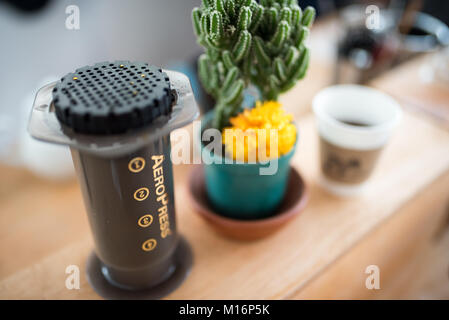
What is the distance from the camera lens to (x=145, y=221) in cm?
48

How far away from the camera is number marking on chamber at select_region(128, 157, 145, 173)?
1.41 ft

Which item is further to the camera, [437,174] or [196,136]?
[437,174]

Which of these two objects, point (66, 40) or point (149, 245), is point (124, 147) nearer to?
point (149, 245)

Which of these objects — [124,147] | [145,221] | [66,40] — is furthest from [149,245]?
[66,40]

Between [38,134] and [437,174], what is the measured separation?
732 millimetres

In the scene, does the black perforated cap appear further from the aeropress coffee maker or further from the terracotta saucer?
the terracotta saucer

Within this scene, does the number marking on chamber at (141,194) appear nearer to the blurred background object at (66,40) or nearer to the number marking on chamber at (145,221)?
the number marking on chamber at (145,221)

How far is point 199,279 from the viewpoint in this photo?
594mm

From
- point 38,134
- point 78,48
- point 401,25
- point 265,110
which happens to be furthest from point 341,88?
point 78,48

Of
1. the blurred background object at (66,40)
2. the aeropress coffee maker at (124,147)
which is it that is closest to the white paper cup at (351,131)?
the aeropress coffee maker at (124,147)

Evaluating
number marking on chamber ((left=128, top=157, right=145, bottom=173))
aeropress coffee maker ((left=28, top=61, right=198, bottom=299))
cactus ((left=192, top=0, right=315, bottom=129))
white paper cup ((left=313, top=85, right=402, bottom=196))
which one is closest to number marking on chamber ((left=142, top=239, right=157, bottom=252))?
aeropress coffee maker ((left=28, top=61, right=198, bottom=299))
